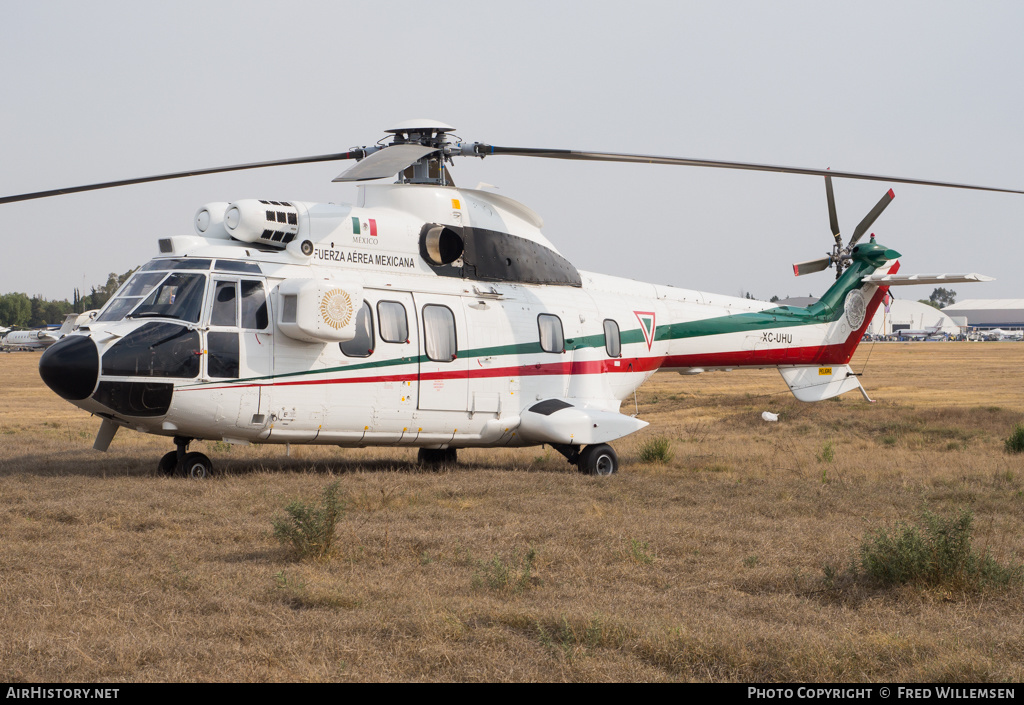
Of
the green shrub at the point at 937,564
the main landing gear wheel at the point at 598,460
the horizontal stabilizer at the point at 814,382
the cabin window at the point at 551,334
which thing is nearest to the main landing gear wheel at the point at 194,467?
the cabin window at the point at 551,334

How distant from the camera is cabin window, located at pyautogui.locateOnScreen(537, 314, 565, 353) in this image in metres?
16.0

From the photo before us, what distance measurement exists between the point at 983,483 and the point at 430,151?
9.61m

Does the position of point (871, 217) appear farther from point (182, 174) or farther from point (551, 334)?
point (182, 174)

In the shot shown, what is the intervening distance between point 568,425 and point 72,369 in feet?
25.2

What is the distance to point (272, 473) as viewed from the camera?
14.0 m

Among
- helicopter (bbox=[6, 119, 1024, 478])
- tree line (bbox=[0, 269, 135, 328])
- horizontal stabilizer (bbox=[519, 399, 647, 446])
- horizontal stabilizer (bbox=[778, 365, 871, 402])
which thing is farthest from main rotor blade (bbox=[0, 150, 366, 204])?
tree line (bbox=[0, 269, 135, 328])

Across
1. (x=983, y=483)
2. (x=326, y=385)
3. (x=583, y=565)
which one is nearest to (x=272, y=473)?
(x=326, y=385)

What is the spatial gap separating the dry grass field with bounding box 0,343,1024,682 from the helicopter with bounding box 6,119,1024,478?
913 mm

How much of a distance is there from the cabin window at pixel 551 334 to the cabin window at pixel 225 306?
538cm

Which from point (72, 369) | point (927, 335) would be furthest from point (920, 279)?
point (927, 335)

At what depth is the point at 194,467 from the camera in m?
13.2

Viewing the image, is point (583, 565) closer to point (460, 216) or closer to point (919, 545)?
point (919, 545)

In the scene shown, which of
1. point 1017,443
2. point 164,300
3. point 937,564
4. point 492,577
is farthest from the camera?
point 1017,443

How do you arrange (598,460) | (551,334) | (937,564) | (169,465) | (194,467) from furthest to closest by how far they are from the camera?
(551,334) < (598,460) < (169,465) < (194,467) < (937,564)
